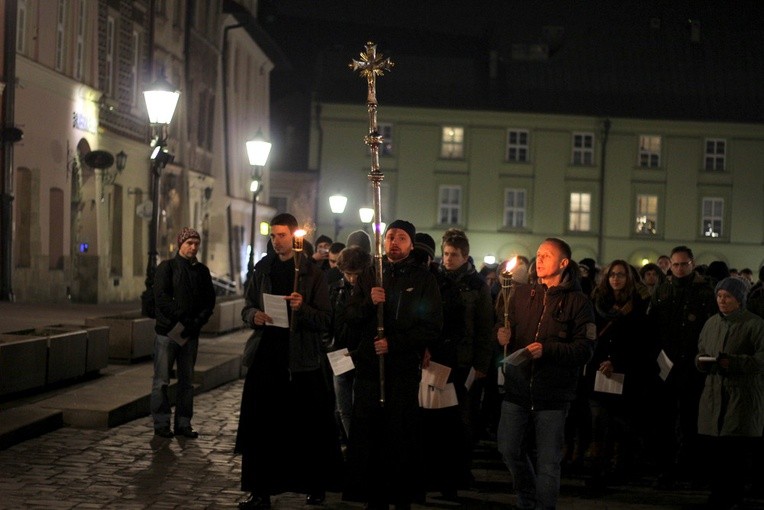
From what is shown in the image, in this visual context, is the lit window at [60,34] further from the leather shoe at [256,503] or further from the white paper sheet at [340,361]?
the leather shoe at [256,503]

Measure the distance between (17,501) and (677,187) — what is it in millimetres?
59640

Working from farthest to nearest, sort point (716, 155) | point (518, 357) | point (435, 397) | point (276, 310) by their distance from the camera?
point (716, 155), point (435, 397), point (276, 310), point (518, 357)

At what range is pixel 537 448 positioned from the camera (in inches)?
362

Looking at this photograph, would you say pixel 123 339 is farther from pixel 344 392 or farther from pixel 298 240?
pixel 298 240

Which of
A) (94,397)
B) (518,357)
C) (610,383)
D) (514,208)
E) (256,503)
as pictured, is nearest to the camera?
(518,357)

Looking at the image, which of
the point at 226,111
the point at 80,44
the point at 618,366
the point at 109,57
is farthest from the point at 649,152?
the point at 618,366

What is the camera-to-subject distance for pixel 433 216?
65.2 meters

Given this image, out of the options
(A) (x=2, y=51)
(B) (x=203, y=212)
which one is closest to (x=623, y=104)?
(B) (x=203, y=212)

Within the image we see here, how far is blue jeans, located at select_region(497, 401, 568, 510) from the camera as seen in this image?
29.8 ft

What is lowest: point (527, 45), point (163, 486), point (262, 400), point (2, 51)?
point (163, 486)

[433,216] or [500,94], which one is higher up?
[500,94]

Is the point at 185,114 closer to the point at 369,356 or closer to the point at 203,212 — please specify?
the point at 203,212

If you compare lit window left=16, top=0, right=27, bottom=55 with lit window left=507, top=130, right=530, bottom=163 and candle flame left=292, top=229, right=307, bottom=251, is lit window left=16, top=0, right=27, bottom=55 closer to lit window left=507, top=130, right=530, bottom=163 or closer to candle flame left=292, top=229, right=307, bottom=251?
candle flame left=292, top=229, right=307, bottom=251

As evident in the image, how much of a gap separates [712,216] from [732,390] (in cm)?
5756
